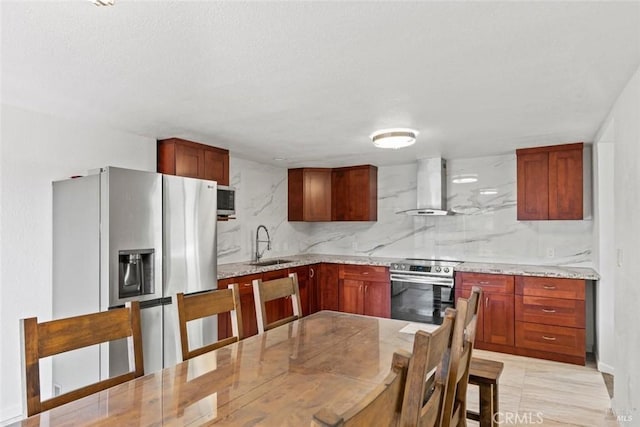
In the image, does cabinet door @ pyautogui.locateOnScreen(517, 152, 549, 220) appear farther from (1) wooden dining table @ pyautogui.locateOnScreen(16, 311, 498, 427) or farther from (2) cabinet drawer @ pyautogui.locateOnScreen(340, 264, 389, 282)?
(1) wooden dining table @ pyautogui.locateOnScreen(16, 311, 498, 427)

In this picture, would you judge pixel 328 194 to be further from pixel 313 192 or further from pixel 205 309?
pixel 205 309

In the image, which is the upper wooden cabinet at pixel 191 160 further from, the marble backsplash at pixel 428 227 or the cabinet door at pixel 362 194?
the cabinet door at pixel 362 194

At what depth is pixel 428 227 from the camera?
503cm

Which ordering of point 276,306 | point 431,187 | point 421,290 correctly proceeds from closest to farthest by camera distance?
1. point 276,306
2. point 421,290
3. point 431,187

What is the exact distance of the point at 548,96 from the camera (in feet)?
7.88

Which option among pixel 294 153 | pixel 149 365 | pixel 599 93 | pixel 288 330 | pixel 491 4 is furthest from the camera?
pixel 294 153

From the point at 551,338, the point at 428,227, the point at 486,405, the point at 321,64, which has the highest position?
the point at 321,64

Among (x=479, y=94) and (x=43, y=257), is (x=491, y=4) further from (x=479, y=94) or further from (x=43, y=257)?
(x=43, y=257)

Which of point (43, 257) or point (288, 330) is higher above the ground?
point (43, 257)

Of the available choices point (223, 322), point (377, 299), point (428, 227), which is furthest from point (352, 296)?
point (223, 322)

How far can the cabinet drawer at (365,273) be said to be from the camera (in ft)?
Result: 15.5

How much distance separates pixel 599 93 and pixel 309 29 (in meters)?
1.96

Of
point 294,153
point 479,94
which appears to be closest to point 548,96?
point 479,94

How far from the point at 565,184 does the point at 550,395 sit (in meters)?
2.07
